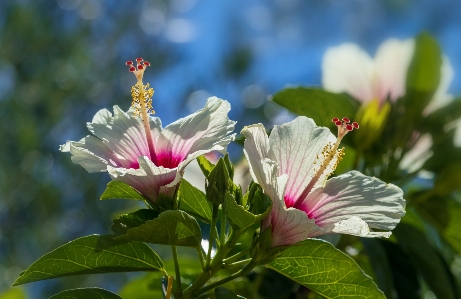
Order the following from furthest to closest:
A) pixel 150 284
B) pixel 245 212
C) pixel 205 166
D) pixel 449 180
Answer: pixel 449 180 < pixel 150 284 < pixel 205 166 < pixel 245 212

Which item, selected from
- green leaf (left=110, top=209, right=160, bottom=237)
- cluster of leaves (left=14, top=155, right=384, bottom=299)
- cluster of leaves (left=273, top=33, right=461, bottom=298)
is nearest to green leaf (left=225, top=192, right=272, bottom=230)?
cluster of leaves (left=14, top=155, right=384, bottom=299)

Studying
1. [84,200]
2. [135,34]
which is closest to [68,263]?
[84,200]

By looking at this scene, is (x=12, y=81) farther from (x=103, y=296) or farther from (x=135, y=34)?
(x=103, y=296)

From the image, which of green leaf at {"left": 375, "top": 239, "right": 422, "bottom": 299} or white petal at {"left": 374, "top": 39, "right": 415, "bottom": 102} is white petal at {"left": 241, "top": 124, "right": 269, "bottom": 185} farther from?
white petal at {"left": 374, "top": 39, "right": 415, "bottom": 102}

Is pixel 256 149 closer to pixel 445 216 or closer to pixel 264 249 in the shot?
pixel 264 249

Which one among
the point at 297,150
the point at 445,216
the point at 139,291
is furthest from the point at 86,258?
the point at 445,216

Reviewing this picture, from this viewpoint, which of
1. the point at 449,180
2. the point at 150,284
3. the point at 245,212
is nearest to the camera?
the point at 245,212

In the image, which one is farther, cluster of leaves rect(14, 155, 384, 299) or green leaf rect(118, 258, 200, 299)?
green leaf rect(118, 258, 200, 299)

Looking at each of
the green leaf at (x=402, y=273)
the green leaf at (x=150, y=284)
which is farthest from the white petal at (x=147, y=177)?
the green leaf at (x=402, y=273)
